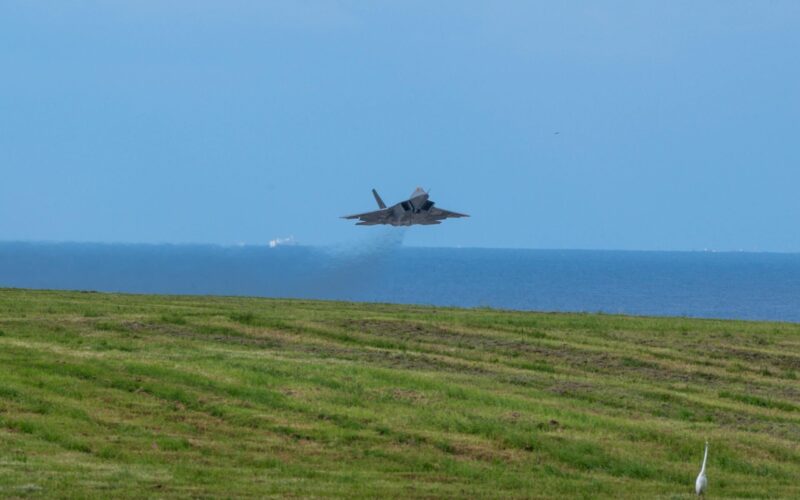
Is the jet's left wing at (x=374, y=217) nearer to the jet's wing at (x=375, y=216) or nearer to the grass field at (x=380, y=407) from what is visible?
the jet's wing at (x=375, y=216)

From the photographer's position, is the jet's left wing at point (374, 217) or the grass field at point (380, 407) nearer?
the grass field at point (380, 407)

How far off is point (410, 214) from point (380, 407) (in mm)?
41232

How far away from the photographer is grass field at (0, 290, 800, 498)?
20469 millimetres

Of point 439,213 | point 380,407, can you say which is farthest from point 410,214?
point 380,407

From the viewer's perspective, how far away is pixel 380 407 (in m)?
26.7

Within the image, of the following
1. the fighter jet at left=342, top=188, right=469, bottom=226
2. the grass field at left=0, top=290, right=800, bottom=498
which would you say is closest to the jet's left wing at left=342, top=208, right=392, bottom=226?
the fighter jet at left=342, top=188, right=469, bottom=226

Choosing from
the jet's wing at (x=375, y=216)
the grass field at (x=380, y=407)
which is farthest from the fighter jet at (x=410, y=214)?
the grass field at (x=380, y=407)

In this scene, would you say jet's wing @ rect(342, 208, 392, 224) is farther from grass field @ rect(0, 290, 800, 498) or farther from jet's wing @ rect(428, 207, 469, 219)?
grass field @ rect(0, 290, 800, 498)

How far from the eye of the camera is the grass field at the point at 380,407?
67.2 feet

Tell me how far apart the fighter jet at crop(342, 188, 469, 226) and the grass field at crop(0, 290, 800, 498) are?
2351 centimetres

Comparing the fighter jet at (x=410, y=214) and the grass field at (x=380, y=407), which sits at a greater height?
the fighter jet at (x=410, y=214)

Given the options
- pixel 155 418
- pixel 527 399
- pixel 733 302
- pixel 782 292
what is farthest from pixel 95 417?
pixel 782 292

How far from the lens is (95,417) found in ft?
79.9

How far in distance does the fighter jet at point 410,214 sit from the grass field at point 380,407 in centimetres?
2351
